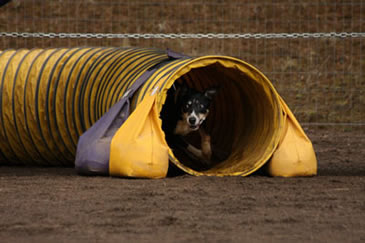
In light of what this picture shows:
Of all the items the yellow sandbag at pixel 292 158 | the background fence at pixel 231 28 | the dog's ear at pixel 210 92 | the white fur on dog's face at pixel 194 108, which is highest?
the background fence at pixel 231 28

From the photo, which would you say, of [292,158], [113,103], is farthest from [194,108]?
[292,158]

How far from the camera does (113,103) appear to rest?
6.32 m

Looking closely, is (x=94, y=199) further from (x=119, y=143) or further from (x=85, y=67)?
(x=85, y=67)

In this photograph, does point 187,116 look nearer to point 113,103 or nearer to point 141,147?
point 113,103

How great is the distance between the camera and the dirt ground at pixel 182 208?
346 cm

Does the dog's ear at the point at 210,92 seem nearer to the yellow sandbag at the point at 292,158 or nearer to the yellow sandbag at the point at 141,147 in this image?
the yellow sandbag at the point at 292,158

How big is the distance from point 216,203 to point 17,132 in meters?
3.37

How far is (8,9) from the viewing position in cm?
1252

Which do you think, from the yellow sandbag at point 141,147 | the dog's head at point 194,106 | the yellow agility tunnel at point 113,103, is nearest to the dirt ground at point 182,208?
the yellow sandbag at point 141,147

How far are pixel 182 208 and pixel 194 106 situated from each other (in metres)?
2.43

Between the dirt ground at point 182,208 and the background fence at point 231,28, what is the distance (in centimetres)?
625

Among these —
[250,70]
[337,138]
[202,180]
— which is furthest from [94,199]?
[337,138]

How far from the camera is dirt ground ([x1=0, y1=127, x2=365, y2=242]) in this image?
11.4 feet

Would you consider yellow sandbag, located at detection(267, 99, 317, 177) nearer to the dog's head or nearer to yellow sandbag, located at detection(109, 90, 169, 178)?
the dog's head
